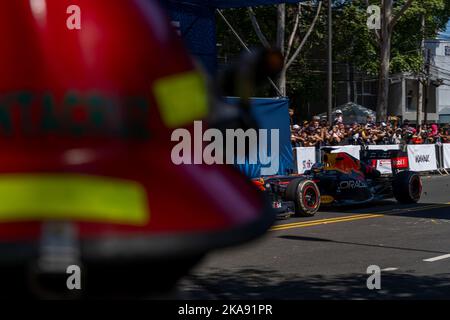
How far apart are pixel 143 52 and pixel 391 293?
6.18m

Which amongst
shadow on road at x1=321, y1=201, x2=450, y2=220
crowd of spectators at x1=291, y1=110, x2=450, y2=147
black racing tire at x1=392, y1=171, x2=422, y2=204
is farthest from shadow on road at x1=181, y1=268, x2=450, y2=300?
crowd of spectators at x1=291, y1=110, x2=450, y2=147

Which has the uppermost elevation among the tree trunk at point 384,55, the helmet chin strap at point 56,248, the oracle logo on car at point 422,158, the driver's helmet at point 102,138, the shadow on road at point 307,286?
the tree trunk at point 384,55

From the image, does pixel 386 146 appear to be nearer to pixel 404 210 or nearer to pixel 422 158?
pixel 422 158

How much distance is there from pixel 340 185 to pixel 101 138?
1409 centimetres

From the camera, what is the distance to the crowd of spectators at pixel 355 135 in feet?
72.5

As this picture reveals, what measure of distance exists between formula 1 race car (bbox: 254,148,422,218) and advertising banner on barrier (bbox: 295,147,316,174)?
3.32m

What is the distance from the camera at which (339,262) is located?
8.69 m

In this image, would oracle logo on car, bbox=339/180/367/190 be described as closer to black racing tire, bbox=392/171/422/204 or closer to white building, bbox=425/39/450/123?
black racing tire, bbox=392/171/422/204

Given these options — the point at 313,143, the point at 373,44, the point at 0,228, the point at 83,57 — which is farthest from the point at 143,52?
the point at 373,44

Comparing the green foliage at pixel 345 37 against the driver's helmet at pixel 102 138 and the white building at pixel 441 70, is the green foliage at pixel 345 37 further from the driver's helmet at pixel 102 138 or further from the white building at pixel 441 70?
the driver's helmet at pixel 102 138

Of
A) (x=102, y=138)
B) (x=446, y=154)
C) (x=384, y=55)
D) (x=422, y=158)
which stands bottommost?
(x=422, y=158)

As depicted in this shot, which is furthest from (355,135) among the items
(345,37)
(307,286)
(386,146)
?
(345,37)

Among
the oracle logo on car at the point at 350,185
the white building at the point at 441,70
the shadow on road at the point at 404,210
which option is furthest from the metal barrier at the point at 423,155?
the white building at the point at 441,70
